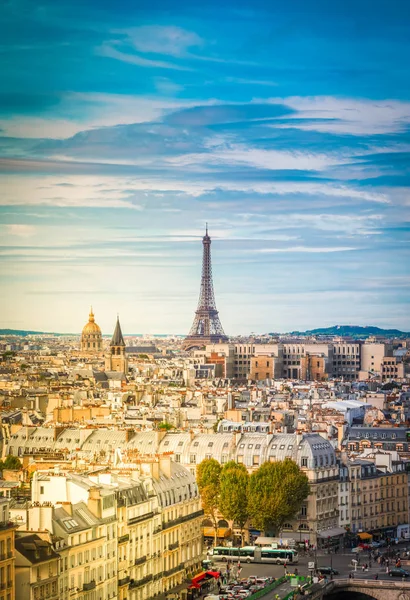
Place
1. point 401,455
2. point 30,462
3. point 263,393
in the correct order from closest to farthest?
point 30,462 < point 401,455 < point 263,393

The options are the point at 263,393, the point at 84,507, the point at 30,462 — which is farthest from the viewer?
the point at 263,393

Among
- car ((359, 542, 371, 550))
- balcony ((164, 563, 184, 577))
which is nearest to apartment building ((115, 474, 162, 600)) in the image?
balcony ((164, 563, 184, 577))

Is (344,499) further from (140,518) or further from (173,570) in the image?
(140,518)

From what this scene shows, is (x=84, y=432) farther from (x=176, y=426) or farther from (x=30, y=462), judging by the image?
(x=176, y=426)

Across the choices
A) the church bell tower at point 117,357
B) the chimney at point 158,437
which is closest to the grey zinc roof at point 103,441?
the chimney at point 158,437

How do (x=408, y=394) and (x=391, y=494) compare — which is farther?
(x=408, y=394)

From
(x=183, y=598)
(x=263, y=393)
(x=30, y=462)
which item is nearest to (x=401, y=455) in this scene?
(x=30, y=462)

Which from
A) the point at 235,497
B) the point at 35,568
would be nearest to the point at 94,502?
the point at 35,568
